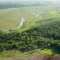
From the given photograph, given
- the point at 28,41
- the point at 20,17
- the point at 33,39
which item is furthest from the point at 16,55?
the point at 20,17

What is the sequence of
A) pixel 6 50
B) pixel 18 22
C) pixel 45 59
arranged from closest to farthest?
pixel 45 59
pixel 6 50
pixel 18 22

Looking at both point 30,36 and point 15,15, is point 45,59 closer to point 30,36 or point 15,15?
point 30,36

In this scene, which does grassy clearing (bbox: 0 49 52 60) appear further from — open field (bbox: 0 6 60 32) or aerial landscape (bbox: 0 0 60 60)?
→ open field (bbox: 0 6 60 32)

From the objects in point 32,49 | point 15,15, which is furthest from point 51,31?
point 15,15

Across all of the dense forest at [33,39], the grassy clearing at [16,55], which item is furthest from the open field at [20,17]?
the grassy clearing at [16,55]

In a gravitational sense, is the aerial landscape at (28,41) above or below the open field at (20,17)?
above

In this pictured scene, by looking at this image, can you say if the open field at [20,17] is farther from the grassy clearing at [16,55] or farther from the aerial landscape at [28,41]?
the grassy clearing at [16,55]

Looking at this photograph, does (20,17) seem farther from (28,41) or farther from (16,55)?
(16,55)

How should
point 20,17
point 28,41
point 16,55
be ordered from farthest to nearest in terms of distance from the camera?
point 20,17 → point 28,41 → point 16,55
